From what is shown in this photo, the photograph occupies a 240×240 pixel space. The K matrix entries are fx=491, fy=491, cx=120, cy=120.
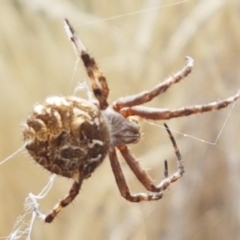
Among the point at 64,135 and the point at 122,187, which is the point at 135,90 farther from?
the point at 64,135

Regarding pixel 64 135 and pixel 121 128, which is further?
pixel 121 128

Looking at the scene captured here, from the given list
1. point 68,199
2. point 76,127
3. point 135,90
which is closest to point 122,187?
point 68,199

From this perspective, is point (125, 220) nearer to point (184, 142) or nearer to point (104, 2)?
point (184, 142)

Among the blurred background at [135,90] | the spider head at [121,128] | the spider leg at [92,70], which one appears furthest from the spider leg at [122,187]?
the blurred background at [135,90]

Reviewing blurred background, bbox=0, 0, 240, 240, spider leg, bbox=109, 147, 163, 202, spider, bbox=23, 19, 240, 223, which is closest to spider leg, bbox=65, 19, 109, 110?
spider, bbox=23, 19, 240, 223

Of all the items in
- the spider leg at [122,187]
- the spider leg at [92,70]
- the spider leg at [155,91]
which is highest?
the spider leg at [92,70]

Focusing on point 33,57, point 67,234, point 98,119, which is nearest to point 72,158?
point 98,119

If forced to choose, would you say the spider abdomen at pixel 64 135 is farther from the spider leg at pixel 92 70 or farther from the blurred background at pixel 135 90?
the blurred background at pixel 135 90
